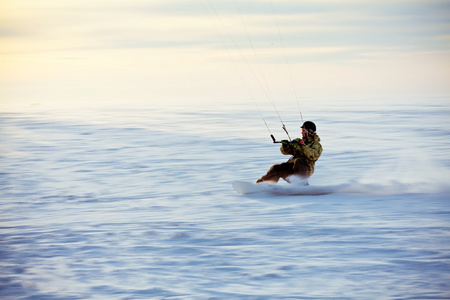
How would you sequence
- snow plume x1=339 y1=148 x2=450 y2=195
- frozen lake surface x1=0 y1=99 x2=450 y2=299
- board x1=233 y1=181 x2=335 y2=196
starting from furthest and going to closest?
1. snow plume x1=339 y1=148 x2=450 y2=195
2. board x1=233 y1=181 x2=335 y2=196
3. frozen lake surface x1=0 y1=99 x2=450 y2=299

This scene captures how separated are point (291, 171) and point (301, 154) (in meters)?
0.35

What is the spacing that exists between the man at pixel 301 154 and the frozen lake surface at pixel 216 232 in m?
0.62

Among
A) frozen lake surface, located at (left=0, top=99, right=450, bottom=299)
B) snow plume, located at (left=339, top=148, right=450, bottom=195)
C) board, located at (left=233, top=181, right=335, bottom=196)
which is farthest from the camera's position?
snow plume, located at (left=339, top=148, right=450, bottom=195)

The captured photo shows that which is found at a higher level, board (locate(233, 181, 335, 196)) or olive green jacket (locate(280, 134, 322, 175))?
olive green jacket (locate(280, 134, 322, 175))

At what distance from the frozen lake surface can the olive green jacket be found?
809mm

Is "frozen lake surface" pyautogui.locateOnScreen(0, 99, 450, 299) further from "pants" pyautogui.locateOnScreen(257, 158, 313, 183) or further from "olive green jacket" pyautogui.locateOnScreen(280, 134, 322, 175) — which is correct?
"olive green jacket" pyautogui.locateOnScreen(280, 134, 322, 175)

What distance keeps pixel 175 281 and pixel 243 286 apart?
716 mm

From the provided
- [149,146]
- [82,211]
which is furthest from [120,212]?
[149,146]

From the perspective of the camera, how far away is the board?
35.2 ft

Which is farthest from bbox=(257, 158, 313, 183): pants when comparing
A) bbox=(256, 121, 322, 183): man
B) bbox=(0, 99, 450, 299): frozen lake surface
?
bbox=(0, 99, 450, 299): frozen lake surface

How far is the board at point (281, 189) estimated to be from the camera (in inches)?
422

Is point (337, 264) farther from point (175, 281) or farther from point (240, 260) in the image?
point (175, 281)

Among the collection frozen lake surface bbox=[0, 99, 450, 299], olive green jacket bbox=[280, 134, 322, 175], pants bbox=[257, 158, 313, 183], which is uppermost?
olive green jacket bbox=[280, 134, 322, 175]

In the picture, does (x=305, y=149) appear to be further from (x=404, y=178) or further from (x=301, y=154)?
(x=404, y=178)
